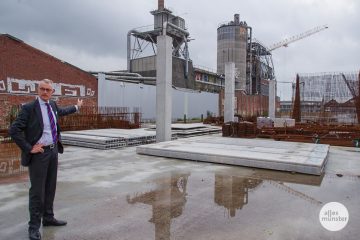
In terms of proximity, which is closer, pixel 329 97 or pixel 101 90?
pixel 101 90

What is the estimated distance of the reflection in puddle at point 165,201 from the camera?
391 centimetres

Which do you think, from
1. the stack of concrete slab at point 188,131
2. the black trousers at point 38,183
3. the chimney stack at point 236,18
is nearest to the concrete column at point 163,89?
the stack of concrete slab at point 188,131

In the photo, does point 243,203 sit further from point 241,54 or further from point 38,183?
point 241,54

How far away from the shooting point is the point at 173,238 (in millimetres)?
3547

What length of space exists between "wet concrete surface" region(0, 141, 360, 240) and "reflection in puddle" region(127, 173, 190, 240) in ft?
0.04

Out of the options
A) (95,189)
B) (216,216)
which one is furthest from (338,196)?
(95,189)

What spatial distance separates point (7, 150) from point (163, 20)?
39.1 meters

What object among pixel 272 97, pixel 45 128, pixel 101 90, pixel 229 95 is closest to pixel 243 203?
pixel 45 128

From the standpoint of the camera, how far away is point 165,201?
4.96 metres

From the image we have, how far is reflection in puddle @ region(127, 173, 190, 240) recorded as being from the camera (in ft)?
12.8

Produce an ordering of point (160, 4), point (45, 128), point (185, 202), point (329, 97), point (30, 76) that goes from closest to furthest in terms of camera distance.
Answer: point (45, 128)
point (185, 202)
point (30, 76)
point (329, 97)
point (160, 4)

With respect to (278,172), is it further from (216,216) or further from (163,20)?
(163,20)

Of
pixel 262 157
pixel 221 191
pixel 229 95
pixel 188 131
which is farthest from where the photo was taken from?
pixel 229 95

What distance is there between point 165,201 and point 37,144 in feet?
7.41
